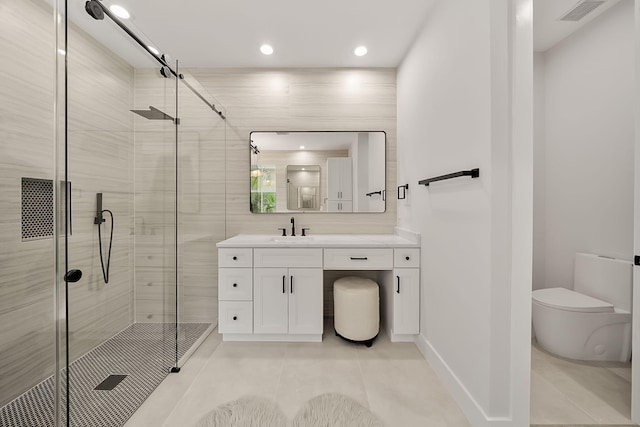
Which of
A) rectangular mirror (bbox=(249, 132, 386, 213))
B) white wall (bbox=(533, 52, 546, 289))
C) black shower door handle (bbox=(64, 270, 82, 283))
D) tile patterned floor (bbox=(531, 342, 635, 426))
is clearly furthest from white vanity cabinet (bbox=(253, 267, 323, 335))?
white wall (bbox=(533, 52, 546, 289))

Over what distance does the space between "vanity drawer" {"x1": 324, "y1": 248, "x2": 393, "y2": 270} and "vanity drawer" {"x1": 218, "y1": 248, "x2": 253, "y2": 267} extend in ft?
2.02

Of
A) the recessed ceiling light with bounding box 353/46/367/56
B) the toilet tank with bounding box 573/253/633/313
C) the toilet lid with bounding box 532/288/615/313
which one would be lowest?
the toilet lid with bounding box 532/288/615/313

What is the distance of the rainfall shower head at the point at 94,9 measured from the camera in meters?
1.27

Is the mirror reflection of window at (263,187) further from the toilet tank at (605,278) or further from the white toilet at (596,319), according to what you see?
the toilet tank at (605,278)

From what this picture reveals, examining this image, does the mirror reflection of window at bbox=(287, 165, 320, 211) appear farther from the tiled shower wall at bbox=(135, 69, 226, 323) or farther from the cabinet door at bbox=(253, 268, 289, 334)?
the cabinet door at bbox=(253, 268, 289, 334)

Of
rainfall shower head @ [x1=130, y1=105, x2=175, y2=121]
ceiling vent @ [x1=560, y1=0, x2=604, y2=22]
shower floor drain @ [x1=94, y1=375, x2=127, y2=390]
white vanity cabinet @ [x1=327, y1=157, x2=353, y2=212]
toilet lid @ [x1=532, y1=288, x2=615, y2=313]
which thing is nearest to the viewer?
shower floor drain @ [x1=94, y1=375, x2=127, y2=390]

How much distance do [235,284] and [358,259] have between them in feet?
3.29

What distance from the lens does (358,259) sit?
88.0 inches

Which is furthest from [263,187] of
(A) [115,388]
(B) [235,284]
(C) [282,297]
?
(A) [115,388]

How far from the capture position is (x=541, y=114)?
2.57m

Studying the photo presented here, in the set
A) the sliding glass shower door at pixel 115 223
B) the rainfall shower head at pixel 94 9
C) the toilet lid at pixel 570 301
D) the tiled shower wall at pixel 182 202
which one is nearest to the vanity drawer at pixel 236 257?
the tiled shower wall at pixel 182 202

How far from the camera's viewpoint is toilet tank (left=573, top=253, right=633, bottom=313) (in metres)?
1.88

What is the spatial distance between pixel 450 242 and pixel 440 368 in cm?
83

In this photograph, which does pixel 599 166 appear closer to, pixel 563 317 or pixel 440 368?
pixel 563 317
